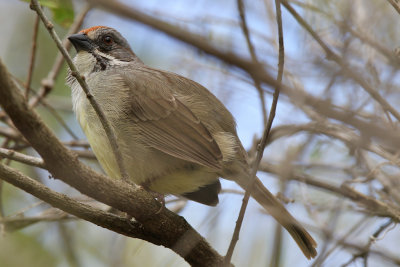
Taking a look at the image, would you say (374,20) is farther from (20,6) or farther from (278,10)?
(20,6)

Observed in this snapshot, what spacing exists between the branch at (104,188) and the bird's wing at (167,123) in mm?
484

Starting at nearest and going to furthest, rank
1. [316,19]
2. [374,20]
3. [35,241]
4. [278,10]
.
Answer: [278,10] < [374,20] < [316,19] < [35,241]

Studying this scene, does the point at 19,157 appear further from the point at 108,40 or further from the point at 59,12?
the point at 108,40

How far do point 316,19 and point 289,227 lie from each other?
64.6 inches

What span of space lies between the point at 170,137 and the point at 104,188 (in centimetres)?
102

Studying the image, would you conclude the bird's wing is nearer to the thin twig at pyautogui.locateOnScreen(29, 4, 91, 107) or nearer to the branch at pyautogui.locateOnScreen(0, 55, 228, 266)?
the branch at pyautogui.locateOnScreen(0, 55, 228, 266)

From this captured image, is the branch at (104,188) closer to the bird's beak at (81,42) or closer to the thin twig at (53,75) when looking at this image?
the bird's beak at (81,42)

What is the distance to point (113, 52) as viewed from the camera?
16.0 ft

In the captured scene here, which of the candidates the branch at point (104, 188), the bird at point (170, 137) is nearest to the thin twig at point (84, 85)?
the branch at point (104, 188)

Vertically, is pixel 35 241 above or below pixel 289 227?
below

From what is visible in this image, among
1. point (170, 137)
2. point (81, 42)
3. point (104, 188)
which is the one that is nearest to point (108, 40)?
point (81, 42)

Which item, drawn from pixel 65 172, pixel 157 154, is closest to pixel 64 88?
pixel 157 154

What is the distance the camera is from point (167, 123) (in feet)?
13.1

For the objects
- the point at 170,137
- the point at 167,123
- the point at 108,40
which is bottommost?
the point at 170,137
